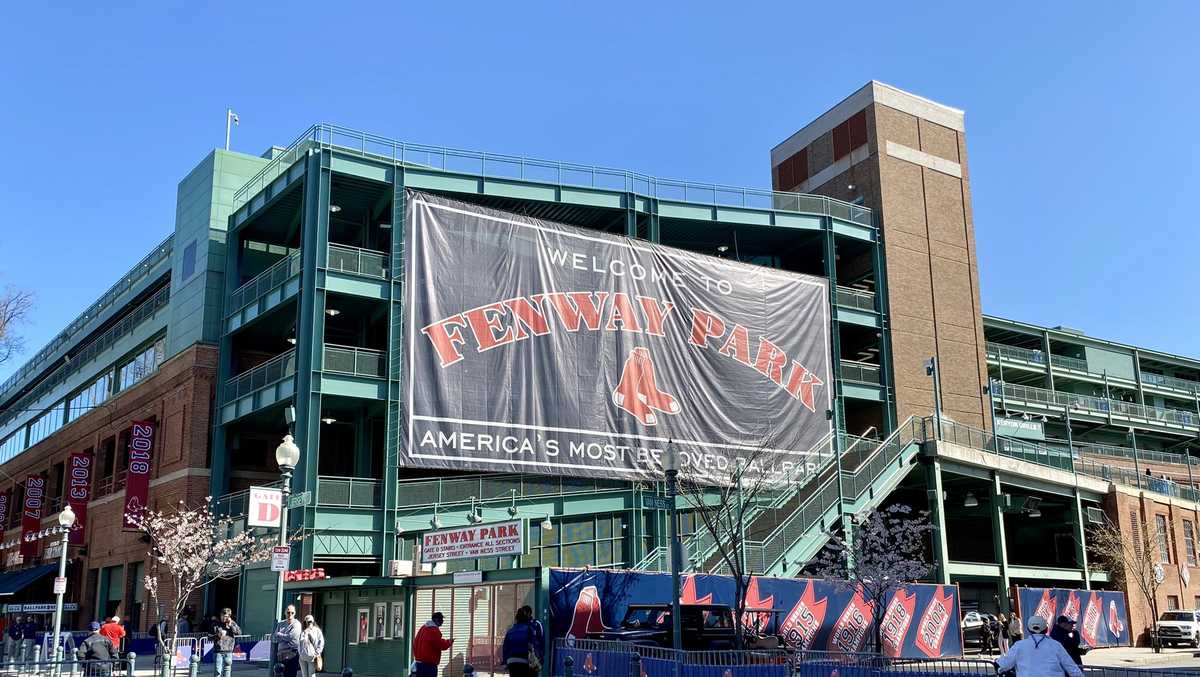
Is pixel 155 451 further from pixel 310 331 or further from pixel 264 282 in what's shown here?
pixel 310 331

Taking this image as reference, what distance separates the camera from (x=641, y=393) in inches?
1615

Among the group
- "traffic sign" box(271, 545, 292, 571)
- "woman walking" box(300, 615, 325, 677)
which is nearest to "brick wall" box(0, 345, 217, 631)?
"woman walking" box(300, 615, 325, 677)

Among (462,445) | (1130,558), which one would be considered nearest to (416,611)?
(462,445)

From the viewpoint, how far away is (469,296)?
38.2m

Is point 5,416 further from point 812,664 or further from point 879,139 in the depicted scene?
point 812,664

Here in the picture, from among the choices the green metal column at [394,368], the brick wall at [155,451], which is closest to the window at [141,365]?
the brick wall at [155,451]

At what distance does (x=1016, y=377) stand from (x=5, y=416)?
71.3m

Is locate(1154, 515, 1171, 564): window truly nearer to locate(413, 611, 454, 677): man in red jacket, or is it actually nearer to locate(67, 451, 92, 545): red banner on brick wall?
locate(413, 611, 454, 677): man in red jacket

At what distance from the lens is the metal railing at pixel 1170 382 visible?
8794 centimetres

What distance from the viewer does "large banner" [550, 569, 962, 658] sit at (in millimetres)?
24828

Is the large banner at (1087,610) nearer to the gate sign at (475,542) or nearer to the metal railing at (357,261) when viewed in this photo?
the gate sign at (475,542)

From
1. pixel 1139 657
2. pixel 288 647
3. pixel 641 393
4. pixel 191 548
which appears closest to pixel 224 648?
pixel 288 647

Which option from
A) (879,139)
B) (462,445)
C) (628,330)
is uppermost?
(879,139)

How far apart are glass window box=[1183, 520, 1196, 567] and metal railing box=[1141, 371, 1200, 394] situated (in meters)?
38.3
